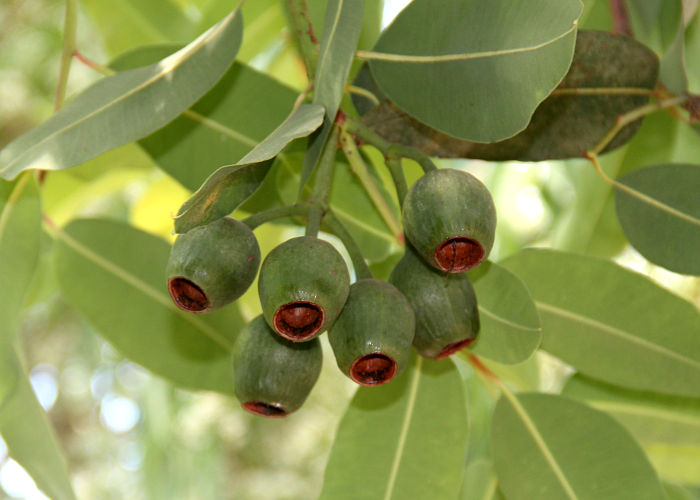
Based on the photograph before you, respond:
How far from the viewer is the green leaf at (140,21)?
4.85ft

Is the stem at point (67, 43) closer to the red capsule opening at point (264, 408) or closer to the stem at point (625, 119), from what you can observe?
the red capsule opening at point (264, 408)

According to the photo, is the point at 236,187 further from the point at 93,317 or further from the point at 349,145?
the point at 93,317

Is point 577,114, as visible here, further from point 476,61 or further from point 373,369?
point 373,369

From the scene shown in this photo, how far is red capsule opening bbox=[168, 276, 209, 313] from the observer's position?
75 centimetres

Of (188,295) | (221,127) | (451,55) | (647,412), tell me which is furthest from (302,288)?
(647,412)

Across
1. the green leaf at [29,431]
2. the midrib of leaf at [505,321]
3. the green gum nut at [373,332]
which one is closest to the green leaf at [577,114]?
the midrib of leaf at [505,321]

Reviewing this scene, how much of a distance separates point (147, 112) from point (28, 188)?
0.36 meters

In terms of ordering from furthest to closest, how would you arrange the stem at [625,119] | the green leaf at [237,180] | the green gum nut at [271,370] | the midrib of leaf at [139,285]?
the midrib of leaf at [139,285] < the stem at [625,119] < the green gum nut at [271,370] < the green leaf at [237,180]

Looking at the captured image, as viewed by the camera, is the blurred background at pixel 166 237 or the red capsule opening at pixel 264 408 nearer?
the red capsule opening at pixel 264 408

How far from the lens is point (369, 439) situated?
41.2 inches

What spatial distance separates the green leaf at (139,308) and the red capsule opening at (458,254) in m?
0.54

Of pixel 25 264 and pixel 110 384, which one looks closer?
pixel 25 264

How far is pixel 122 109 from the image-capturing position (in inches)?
33.9

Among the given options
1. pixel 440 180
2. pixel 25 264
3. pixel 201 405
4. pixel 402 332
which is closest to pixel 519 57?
pixel 440 180
